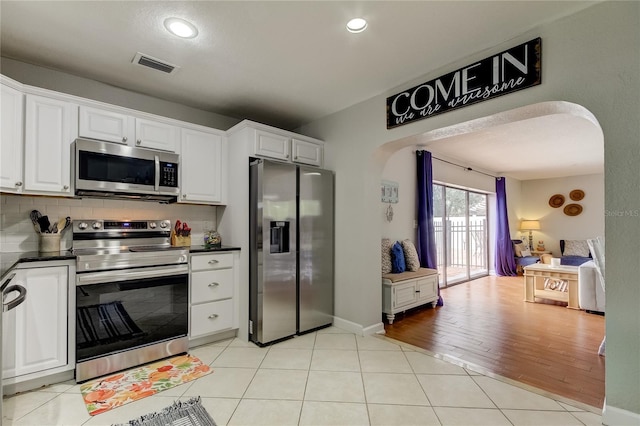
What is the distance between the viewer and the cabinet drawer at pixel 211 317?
2.86m

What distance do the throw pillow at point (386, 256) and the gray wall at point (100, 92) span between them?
8.60 ft

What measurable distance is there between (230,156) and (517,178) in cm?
817

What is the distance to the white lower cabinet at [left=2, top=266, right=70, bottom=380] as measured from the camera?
2018 millimetres

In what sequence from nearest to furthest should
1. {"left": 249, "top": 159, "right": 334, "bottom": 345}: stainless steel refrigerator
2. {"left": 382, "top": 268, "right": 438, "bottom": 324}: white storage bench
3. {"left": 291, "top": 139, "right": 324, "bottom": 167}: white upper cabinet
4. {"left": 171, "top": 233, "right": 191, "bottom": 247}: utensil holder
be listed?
{"left": 249, "top": 159, "right": 334, "bottom": 345}: stainless steel refrigerator → {"left": 171, "top": 233, "right": 191, "bottom": 247}: utensil holder → {"left": 291, "top": 139, "right": 324, "bottom": 167}: white upper cabinet → {"left": 382, "top": 268, "right": 438, "bottom": 324}: white storage bench

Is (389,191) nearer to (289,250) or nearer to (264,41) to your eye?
(289,250)

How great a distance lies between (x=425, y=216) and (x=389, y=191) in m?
0.77

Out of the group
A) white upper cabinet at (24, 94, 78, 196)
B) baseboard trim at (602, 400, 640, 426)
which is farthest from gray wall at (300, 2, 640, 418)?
white upper cabinet at (24, 94, 78, 196)

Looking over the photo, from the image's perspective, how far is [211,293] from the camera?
2973 millimetres

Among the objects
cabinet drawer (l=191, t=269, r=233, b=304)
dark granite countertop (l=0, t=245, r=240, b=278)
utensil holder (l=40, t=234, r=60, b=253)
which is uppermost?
utensil holder (l=40, t=234, r=60, b=253)

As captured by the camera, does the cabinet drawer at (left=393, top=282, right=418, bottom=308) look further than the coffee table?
No

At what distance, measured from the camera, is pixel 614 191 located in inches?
71.9

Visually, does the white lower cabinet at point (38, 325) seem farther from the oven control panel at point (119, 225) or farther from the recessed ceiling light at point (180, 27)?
the recessed ceiling light at point (180, 27)

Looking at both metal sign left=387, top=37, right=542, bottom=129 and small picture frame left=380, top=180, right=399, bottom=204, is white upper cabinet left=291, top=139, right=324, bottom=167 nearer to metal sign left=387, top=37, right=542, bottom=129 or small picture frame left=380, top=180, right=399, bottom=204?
metal sign left=387, top=37, right=542, bottom=129

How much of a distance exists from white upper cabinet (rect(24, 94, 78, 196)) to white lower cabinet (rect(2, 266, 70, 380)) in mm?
690
